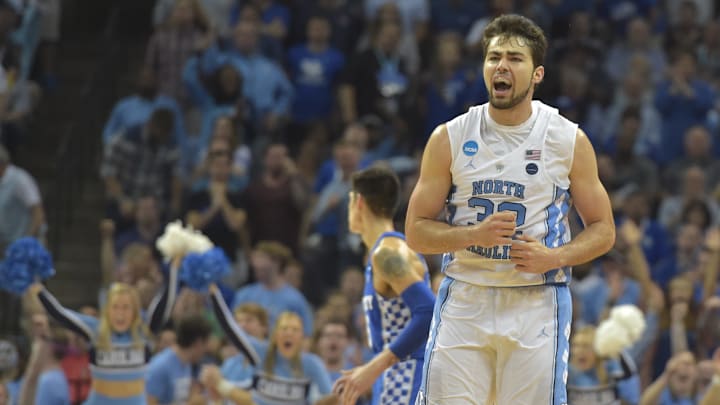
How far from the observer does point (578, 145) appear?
19.4ft

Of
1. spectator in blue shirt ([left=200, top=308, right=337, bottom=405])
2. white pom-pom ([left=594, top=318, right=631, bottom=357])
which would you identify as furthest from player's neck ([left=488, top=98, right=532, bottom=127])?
white pom-pom ([left=594, top=318, right=631, bottom=357])

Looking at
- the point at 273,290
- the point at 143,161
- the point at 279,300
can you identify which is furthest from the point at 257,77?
the point at 279,300

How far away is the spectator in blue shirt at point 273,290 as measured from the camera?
12250 millimetres

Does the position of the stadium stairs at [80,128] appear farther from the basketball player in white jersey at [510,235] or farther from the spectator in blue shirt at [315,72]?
the basketball player in white jersey at [510,235]

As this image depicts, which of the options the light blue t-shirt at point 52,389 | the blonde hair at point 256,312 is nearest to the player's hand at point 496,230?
the blonde hair at point 256,312

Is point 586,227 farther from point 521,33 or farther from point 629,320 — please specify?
point 629,320

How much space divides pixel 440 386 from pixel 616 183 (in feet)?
27.9

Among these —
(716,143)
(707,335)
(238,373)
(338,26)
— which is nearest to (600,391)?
(707,335)

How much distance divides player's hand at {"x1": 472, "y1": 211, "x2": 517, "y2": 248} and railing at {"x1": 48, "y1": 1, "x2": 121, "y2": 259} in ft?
29.4

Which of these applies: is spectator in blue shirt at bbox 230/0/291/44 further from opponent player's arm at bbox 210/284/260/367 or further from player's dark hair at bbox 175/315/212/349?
opponent player's arm at bbox 210/284/260/367

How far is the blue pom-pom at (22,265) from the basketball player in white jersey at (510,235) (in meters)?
4.26

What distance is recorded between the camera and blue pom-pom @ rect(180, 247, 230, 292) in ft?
32.0

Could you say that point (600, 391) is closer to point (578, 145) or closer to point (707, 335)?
point (707, 335)

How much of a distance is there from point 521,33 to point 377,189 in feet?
5.50
